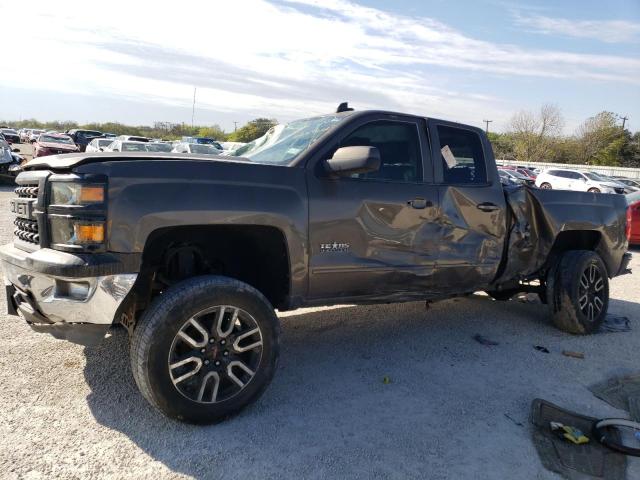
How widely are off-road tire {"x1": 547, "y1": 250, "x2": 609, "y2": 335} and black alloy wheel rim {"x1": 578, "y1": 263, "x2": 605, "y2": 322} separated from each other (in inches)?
0.9

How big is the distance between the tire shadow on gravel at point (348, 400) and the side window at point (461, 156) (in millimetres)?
1567

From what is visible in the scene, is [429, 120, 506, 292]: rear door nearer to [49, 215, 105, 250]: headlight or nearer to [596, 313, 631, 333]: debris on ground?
[596, 313, 631, 333]: debris on ground

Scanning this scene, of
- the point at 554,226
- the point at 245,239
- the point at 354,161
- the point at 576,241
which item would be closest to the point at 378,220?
the point at 354,161

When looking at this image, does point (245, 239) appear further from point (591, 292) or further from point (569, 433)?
point (591, 292)

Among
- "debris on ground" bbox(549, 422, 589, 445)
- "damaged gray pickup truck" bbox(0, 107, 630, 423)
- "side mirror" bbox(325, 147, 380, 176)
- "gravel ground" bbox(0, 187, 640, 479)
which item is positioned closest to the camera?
"gravel ground" bbox(0, 187, 640, 479)

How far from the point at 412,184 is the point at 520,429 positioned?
1916 mm

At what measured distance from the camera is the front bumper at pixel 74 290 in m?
2.97

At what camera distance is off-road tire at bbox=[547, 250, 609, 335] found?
17.7 ft

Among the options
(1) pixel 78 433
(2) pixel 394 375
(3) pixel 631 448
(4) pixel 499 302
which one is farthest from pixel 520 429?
(4) pixel 499 302

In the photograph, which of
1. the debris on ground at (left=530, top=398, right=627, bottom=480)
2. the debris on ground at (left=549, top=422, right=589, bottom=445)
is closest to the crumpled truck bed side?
the debris on ground at (left=530, top=398, right=627, bottom=480)

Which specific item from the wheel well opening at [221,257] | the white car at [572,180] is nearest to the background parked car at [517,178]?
the white car at [572,180]

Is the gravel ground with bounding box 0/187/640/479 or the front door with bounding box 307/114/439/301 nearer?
the gravel ground with bounding box 0/187/640/479

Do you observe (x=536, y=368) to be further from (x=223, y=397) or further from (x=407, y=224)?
(x=223, y=397)

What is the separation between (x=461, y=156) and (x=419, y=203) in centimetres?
88
